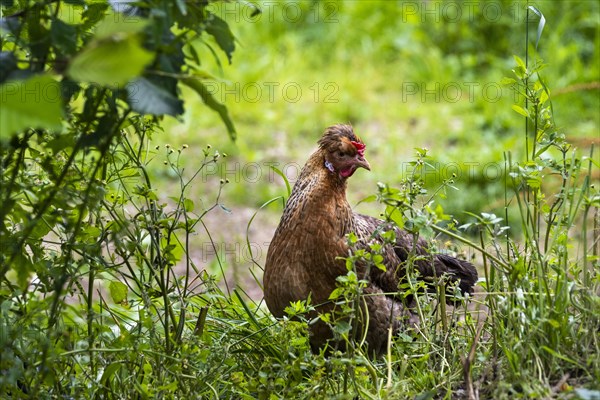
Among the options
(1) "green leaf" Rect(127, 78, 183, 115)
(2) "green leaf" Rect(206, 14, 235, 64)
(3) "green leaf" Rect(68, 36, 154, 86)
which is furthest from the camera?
(2) "green leaf" Rect(206, 14, 235, 64)

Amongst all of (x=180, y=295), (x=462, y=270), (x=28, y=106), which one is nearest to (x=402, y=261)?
(x=462, y=270)

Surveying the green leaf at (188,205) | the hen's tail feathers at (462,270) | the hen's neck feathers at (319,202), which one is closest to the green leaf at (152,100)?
the green leaf at (188,205)

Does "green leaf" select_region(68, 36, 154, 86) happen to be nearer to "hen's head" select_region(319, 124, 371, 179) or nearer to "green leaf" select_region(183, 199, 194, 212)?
"green leaf" select_region(183, 199, 194, 212)

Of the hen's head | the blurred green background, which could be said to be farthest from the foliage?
the blurred green background

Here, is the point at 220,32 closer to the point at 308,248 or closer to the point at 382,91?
the point at 308,248

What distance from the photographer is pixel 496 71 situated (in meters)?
7.24

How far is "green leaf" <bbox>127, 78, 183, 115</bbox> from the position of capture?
189 centimetres

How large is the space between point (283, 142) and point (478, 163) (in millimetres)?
1615

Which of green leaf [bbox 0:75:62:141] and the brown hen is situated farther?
the brown hen

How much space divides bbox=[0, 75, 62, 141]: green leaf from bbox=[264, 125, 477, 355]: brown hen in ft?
5.23

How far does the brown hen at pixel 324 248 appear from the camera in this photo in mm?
3297

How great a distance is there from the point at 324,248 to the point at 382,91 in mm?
4297

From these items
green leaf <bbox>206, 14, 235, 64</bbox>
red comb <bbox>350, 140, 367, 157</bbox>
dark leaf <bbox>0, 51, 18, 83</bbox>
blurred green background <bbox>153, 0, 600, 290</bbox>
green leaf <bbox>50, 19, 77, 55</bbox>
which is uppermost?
blurred green background <bbox>153, 0, 600, 290</bbox>

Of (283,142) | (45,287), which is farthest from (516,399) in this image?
(283,142)
